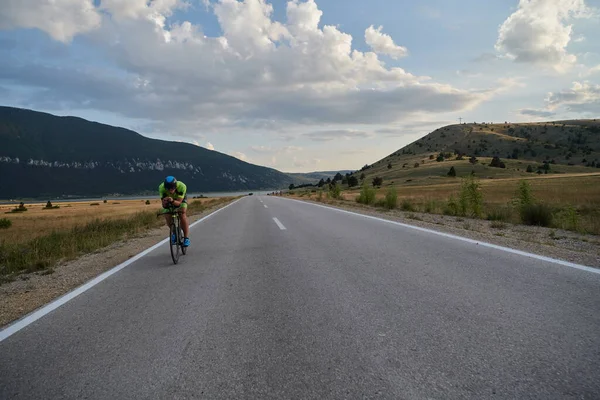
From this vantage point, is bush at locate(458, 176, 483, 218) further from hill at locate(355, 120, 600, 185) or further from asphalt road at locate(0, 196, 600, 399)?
hill at locate(355, 120, 600, 185)

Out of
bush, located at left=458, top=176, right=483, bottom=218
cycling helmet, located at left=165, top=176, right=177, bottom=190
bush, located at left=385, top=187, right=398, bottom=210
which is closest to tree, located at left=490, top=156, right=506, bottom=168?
bush, located at left=385, top=187, right=398, bottom=210

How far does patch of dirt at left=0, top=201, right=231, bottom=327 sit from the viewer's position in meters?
5.10

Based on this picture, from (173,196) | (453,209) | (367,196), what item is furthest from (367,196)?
(173,196)

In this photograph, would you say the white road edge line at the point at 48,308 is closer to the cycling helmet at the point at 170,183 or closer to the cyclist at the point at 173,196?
the cyclist at the point at 173,196

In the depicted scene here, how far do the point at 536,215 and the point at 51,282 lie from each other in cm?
1535

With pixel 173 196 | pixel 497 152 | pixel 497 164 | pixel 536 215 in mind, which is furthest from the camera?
pixel 497 152

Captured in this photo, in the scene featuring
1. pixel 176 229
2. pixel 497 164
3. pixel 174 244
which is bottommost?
pixel 174 244

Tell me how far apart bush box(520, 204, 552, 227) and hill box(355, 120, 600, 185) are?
71.9 metres

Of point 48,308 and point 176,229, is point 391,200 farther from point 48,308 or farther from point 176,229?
point 48,308

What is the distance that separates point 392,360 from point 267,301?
2.09 meters

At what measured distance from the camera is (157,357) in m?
3.21

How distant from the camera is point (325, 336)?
3480 millimetres

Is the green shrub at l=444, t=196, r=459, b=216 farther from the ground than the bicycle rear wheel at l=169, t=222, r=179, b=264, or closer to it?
closer to it

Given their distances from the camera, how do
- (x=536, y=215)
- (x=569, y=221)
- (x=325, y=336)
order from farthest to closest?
(x=536, y=215)
(x=569, y=221)
(x=325, y=336)
